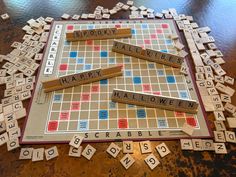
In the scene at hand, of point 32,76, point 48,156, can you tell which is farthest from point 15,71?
point 48,156

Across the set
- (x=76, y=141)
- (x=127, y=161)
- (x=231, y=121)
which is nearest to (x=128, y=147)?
(x=127, y=161)

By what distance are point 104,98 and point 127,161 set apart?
264mm

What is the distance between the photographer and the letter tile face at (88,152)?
828mm

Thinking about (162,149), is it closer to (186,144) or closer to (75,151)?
(186,144)

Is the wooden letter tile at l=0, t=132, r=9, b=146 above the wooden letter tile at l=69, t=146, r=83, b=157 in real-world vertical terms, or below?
below

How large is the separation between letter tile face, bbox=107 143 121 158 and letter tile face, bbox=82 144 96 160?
5cm

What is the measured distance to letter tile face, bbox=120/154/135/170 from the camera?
811 mm

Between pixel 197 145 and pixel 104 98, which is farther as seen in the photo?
pixel 104 98

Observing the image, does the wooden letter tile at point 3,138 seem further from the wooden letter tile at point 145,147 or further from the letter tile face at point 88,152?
the wooden letter tile at point 145,147

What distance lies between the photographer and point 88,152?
84 cm

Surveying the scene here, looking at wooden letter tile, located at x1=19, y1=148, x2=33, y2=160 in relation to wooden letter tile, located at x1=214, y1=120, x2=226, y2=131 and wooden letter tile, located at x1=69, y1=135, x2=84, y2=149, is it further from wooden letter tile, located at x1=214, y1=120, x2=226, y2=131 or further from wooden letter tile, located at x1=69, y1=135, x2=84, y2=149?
wooden letter tile, located at x1=214, y1=120, x2=226, y2=131

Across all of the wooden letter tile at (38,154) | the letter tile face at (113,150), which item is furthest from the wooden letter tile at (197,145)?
the wooden letter tile at (38,154)

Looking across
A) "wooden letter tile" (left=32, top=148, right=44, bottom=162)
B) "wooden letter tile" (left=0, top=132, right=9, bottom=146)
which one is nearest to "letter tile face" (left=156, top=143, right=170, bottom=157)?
"wooden letter tile" (left=32, top=148, right=44, bottom=162)

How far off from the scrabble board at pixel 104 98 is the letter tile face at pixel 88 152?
32mm
